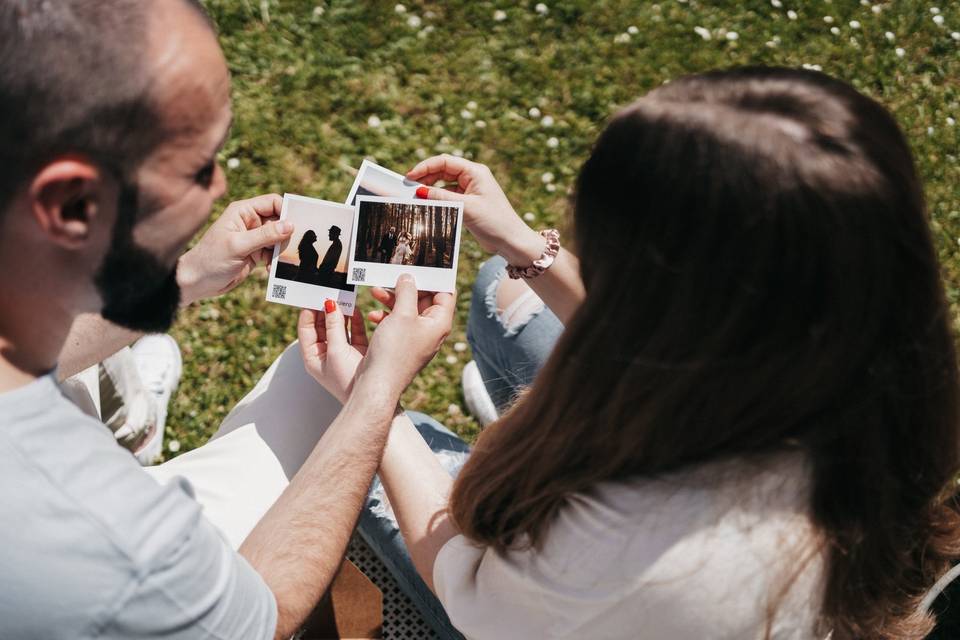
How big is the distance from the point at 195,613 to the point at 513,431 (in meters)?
0.67

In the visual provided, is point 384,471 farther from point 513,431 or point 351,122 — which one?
point 351,122

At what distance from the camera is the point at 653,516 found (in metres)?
1.43

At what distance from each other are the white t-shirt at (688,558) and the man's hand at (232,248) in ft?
4.24

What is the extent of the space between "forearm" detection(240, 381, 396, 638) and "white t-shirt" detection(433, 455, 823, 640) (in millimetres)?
537

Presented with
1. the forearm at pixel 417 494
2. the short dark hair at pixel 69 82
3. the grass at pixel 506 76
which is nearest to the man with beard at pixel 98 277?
the short dark hair at pixel 69 82

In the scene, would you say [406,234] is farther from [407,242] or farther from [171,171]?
[171,171]

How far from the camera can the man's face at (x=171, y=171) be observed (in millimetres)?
1387

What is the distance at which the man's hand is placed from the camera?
7.57 ft

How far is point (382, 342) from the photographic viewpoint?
2.08 metres

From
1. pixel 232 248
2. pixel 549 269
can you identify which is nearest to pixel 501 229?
pixel 549 269

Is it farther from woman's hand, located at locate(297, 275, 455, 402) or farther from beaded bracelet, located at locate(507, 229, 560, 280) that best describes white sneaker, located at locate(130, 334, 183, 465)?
beaded bracelet, located at locate(507, 229, 560, 280)

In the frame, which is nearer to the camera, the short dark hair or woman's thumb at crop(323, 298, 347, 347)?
the short dark hair

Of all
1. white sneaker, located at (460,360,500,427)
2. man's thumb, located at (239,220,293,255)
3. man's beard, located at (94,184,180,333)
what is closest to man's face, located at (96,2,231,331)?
man's beard, located at (94,184,180,333)

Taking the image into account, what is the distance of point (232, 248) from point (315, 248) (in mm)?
242
